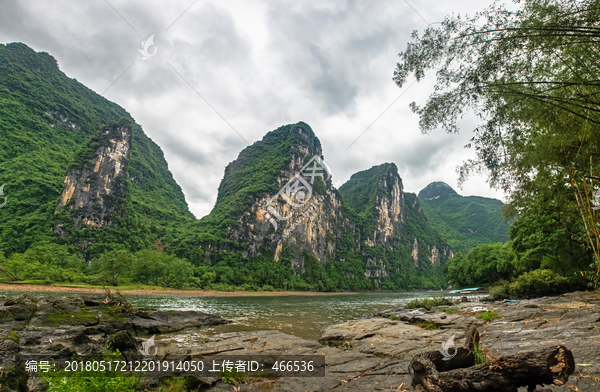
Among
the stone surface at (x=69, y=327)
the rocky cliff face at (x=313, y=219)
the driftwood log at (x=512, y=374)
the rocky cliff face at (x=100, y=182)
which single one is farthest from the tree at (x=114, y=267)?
the driftwood log at (x=512, y=374)

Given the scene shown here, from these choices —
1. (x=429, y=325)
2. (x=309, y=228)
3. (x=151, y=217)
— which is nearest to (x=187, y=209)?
(x=151, y=217)

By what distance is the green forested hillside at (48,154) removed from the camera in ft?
210

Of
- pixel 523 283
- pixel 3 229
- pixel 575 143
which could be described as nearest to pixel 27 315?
pixel 575 143

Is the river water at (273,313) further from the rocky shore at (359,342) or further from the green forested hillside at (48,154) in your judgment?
the green forested hillside at (48,154)

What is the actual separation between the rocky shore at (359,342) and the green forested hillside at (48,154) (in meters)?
65.1

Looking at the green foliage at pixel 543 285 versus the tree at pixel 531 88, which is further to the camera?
the green foliage at pixel 543 285

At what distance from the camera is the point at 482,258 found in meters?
42.7

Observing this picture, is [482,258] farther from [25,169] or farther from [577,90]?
[25,169]

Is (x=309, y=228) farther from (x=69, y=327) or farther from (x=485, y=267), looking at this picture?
(x=69, y=327)

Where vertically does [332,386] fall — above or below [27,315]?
below

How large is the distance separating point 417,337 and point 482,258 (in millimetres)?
43197

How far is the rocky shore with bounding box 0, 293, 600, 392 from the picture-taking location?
4.15m

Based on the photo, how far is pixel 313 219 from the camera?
112m

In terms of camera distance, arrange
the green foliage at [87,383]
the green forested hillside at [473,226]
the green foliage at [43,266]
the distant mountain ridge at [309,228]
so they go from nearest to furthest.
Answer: the green foliage at [87,383]
the green foliage at [43,266]
the distant mountain ridge at [309,228]
the green forested hillside at [473,226]
